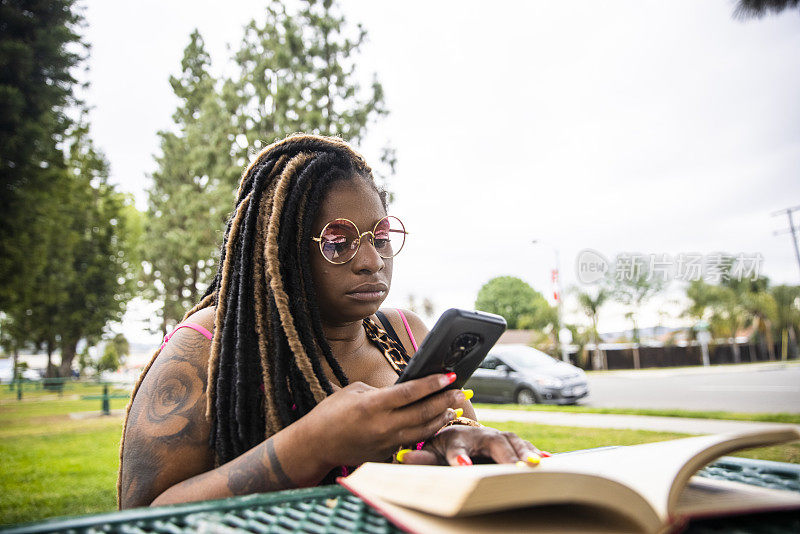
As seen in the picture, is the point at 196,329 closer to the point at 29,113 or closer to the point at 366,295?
the point at 366,295

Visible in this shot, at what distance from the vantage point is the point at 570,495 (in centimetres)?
62

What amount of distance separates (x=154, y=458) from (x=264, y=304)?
1.55 feet

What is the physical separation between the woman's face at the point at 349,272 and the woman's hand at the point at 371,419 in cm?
47

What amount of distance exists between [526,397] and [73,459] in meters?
8.50

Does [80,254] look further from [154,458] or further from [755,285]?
[755,285]

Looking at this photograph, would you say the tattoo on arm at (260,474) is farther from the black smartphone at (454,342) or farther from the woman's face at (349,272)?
the woman's face at (349,272)

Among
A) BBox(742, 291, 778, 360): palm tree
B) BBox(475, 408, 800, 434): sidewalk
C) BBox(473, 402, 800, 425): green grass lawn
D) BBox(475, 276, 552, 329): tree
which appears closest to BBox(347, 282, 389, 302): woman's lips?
BBox(475, 408, 800, 434): sidewalk

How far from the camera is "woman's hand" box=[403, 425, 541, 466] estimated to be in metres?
1.00

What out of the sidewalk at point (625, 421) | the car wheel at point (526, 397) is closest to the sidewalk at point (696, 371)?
the car wheel at point (526, 397)

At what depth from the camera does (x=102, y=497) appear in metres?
4.39

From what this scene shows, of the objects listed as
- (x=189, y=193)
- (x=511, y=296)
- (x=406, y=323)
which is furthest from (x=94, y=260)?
(x=511, y=296)

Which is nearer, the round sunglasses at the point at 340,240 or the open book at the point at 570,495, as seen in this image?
the open book at the point at 570,495

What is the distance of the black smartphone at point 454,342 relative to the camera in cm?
103

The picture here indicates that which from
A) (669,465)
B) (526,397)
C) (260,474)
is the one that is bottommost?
(526,397)
